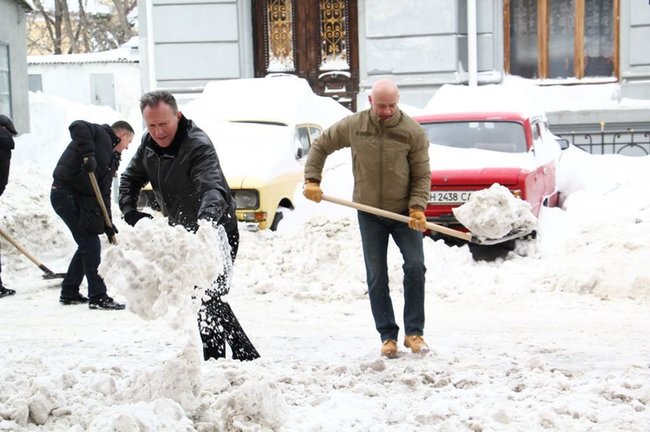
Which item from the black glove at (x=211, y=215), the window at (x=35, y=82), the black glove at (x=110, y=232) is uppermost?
the window at (x=35, y=82)

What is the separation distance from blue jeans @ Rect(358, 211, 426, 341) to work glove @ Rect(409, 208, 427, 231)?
0.51ft

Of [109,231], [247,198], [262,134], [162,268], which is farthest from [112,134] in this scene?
[162,268]

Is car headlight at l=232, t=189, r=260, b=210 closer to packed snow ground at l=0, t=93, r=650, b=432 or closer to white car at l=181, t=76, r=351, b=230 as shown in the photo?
white car at l=181, t=76, r=351, b=230

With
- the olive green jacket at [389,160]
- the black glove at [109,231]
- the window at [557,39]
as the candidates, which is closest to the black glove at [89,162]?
the black glove at [109,231]

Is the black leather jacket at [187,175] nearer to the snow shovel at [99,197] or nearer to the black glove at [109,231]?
the snow shovel at [99,197]

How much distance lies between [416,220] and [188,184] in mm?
1546

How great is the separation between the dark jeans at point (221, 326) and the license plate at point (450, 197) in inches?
203

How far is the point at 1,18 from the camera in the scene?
17969 mm

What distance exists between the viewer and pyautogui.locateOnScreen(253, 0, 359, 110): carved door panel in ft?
63.4

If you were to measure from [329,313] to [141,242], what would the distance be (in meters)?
3.79

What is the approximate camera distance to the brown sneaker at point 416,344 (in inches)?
261

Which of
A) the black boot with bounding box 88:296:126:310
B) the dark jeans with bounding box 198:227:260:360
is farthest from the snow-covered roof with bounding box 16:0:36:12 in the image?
the dark jeans with bounding box 198:227:260:360

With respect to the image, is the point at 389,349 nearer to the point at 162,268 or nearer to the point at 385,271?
the point at 385,271

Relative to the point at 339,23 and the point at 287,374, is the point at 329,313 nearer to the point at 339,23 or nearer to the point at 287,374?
the point at 287,374
